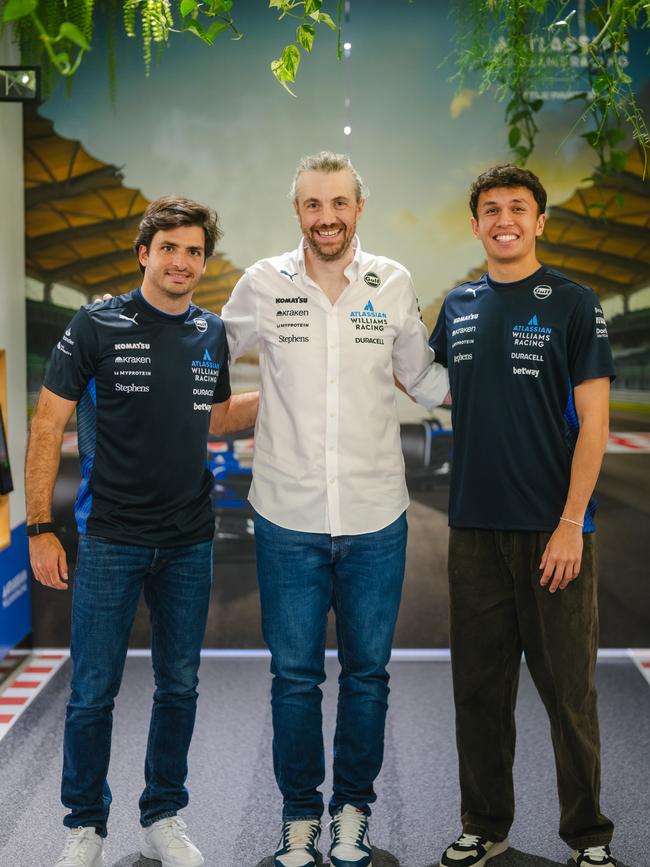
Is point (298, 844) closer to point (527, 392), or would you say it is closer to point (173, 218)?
point (527, 392)

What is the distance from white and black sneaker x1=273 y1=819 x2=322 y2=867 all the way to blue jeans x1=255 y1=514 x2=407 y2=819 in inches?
1.0

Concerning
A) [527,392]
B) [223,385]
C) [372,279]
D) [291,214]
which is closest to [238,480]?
[291,214]

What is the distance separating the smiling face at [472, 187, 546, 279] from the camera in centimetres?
225

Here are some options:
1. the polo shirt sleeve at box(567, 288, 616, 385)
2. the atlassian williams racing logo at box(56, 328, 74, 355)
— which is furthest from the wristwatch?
the polo shirt sleeve at box(567, 288, 616, 385)

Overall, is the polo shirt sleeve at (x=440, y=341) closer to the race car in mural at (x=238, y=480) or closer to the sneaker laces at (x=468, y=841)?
the sneaker laces at (x=468, y=841)

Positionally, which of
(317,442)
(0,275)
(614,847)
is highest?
(0,275)

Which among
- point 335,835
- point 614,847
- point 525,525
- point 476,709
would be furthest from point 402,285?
point 614,847

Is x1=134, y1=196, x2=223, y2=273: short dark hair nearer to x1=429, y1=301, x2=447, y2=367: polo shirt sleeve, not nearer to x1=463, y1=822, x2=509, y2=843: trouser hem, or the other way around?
x1=429, y1=301, x2=447, y2=367: polo shirt sleeve

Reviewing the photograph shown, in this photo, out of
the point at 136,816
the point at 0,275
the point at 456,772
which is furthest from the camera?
the point at 0,275

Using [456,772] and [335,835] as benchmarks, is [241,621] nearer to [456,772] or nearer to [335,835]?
[456,772]

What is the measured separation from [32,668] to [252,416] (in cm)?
198

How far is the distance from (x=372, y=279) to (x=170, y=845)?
5.08 feet

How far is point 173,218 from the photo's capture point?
2254 millimetres

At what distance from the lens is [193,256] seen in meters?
2.29
